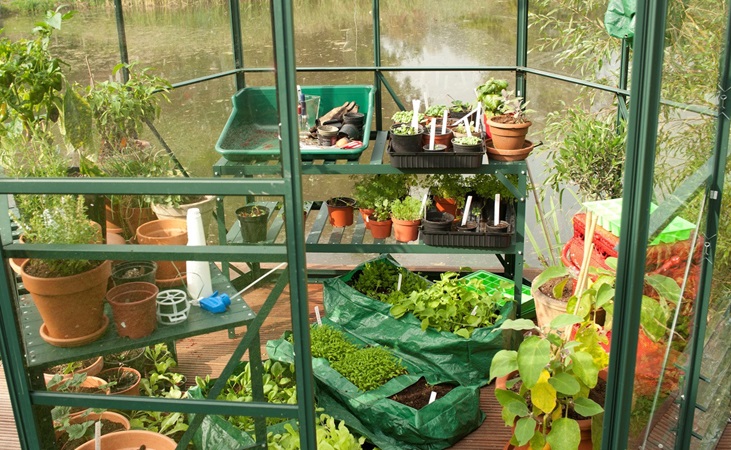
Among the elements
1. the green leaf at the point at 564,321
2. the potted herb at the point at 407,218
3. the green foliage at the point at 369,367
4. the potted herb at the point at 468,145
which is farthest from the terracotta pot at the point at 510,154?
the green leaf at the point at 564,321

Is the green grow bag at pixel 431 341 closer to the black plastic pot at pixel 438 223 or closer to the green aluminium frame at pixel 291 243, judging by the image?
the black plastic pot at pixel 438 223

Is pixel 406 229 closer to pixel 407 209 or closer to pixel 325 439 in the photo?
pixel 407 209

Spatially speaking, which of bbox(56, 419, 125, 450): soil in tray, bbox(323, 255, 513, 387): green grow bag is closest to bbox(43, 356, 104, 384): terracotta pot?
bbox(56, 419, 125, 450): soil in tray

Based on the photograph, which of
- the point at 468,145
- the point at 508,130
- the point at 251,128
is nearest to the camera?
the point at 251,128

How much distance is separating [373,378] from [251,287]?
1.42 metres

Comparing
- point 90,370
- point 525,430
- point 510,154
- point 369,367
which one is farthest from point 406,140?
point 90,370

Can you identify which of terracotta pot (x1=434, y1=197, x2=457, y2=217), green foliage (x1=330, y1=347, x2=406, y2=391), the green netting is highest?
the green netting

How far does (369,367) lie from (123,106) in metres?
1.91

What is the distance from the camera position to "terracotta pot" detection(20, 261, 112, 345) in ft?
7.70

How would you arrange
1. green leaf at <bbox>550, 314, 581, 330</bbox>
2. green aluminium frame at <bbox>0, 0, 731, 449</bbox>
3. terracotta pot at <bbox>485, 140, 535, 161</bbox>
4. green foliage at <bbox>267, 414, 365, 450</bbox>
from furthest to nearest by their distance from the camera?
terracotta pot at <bbox>485, 140, 535, 161</bbox> → green leaf at <bbox>550, 314, 581, 330</bbox> → green foliage at <bbox>267, 414, 365, 450</bbox> → green aluminium frame at <bbox>0, 0, 731, 449</bbox>

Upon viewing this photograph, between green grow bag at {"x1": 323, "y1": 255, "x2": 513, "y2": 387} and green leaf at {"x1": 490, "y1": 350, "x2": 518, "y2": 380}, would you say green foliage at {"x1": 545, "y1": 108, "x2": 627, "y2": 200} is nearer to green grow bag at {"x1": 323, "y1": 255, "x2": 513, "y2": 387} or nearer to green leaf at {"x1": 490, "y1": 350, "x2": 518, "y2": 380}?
green grow bag at {"x1": 323, "y1": 255, "x2": 513, "y2": 387}

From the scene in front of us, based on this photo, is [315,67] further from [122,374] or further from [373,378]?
[122,374]

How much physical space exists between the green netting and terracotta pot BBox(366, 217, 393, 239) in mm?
1594

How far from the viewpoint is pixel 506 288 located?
14.6 ft
